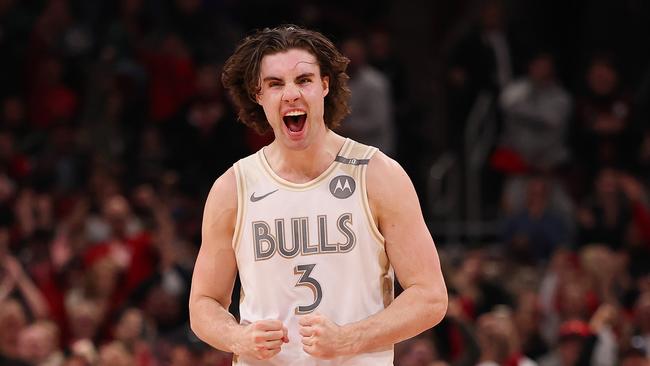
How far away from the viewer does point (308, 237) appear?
15.6 ft

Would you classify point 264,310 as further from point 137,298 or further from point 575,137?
point 575,137

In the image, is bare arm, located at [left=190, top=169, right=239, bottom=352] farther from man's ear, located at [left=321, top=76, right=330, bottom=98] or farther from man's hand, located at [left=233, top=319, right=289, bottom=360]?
man's ear, located at [left=321, top=76, right=330, bottom=98]

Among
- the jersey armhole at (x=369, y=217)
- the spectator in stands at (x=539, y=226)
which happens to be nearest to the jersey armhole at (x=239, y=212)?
A: the jersey armhole at (x=369, y=217)

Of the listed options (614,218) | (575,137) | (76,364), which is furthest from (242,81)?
(575,137)

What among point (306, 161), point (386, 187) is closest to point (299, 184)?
point (306, 161)

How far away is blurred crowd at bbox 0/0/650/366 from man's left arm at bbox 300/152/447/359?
4.69 m

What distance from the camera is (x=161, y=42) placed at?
13.7 meters

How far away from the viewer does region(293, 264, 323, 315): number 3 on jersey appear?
15.5 ft

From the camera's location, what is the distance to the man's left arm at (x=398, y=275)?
457 centimetres

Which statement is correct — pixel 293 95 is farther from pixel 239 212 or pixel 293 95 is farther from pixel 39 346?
pixel 39 346

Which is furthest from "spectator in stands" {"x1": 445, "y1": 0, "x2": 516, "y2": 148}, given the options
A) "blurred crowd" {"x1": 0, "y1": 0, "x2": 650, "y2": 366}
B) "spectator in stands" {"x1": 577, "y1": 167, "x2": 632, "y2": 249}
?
"spectator in stands" {"x1": 577, "y1": 167, "x2": 632, "y2": 249}

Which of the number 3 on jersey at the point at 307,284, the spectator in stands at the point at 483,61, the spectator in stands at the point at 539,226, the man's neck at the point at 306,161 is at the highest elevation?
the spectator in stands at the point at 483,61

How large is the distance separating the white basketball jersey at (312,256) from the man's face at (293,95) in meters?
0.19

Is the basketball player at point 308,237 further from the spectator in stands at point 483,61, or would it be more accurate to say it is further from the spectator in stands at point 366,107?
the spectator in stands at point 483,61
